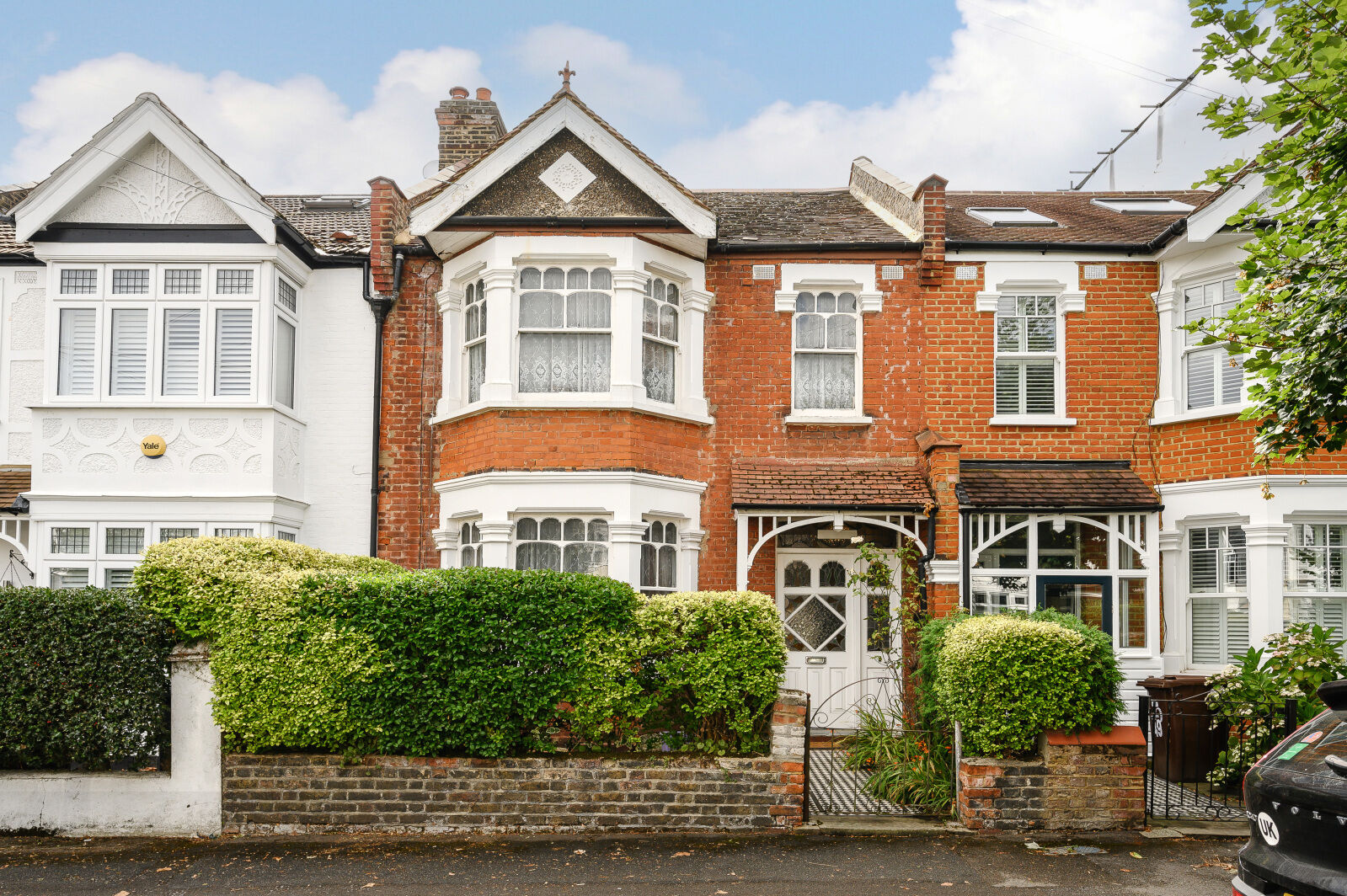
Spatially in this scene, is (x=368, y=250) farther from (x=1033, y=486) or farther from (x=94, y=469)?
(x=1033, y=486)

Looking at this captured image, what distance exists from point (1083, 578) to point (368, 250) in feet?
32.5

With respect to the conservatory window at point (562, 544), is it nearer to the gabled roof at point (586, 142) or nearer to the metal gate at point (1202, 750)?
the gabled roof at point (586, 142)

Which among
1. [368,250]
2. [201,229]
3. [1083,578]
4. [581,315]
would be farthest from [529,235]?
[1083,578]

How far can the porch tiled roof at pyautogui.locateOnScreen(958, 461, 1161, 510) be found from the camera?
12.4 m

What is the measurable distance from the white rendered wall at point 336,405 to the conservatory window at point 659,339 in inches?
139

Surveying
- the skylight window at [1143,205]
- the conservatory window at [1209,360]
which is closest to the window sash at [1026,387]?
the conservatory window at [1209,360]

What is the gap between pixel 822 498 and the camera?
12359 mm

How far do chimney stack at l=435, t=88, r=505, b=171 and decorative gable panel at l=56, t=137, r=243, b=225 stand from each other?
4085 millimetres

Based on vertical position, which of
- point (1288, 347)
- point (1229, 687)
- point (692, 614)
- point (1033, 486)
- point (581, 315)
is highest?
point (581, 315)

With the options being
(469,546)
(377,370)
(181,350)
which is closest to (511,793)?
(469,546)

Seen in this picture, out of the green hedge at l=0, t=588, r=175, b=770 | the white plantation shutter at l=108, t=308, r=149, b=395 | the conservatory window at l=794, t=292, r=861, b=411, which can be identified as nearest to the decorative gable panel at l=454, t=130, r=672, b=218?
the conservatory window at l=794, t=292, r=861, b=411

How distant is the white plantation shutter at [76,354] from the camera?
12.6 metres

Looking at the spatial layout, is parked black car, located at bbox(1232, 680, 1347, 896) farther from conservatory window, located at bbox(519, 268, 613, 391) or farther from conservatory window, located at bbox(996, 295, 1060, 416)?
conservatory window, located at bbox(996, 295, 1060, 416)

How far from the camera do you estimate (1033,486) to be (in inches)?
501
